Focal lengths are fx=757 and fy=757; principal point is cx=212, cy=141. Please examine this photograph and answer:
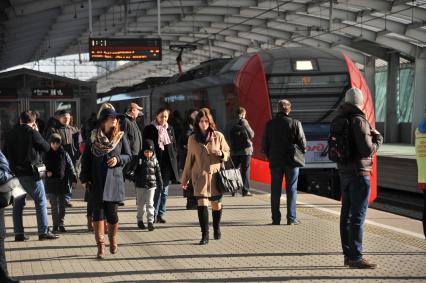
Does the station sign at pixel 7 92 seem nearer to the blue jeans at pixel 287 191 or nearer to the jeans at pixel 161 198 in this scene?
the jeans at pixel 161 198

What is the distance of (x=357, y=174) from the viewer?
7.09 meters

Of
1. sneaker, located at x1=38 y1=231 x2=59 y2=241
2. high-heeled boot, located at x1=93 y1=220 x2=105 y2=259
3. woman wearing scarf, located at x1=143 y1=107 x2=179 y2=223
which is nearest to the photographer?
high-heeled boot, located at x1=93 y1=220 x2=105 y2=259

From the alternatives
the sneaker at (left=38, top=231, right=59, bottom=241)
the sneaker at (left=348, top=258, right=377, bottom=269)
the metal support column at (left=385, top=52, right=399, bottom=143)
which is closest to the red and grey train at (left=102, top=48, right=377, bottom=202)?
the sneaker at (left=38, top=231, right=59, bottom=241)

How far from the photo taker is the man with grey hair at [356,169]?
278 inches

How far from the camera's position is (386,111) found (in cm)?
4112

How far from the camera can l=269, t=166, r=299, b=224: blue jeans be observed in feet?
32.9

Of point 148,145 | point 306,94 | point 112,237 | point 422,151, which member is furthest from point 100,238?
point 306,94

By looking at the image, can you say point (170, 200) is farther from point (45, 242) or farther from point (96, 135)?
point (96, 135)

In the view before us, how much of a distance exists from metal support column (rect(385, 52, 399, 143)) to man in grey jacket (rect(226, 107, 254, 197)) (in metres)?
27.8

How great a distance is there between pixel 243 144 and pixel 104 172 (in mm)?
6188

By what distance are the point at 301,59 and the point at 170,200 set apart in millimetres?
3909

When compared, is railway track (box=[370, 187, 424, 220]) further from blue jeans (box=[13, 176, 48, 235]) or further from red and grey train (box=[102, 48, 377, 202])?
blue jeans (box=[13, 176, 48, 235])

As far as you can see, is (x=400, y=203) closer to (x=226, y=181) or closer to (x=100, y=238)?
(x=226, y=181)

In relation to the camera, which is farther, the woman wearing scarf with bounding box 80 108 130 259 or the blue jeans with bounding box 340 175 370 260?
the woman wearing scarf with bounding box 80 108 130 259
